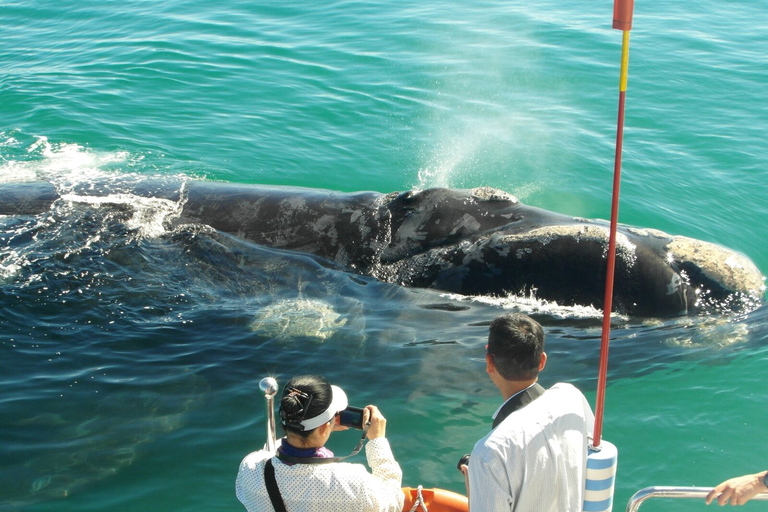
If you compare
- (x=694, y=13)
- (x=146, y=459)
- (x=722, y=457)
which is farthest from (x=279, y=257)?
(x=694, y=13)

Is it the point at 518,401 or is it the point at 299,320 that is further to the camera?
the point at 299,320

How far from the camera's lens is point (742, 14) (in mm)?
20203

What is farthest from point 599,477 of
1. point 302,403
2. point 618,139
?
point 618,139

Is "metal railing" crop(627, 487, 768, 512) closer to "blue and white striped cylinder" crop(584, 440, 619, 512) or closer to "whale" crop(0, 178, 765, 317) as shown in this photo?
→ "blue and white striped cylinder" crop(584, 440, 619, 512)

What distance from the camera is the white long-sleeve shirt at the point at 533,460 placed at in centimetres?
358

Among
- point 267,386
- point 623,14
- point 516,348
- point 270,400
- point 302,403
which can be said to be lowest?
point 270,400

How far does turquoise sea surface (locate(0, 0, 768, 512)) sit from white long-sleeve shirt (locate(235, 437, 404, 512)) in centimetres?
221

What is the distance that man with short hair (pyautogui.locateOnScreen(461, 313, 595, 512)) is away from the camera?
11.8 ft

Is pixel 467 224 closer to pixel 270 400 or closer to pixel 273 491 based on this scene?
pixel 270 400

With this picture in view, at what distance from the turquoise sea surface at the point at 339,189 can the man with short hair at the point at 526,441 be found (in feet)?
8.54

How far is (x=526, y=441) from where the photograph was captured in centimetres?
360

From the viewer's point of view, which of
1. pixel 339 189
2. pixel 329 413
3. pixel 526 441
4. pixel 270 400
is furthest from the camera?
pixel 339 189

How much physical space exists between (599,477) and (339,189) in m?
9.34

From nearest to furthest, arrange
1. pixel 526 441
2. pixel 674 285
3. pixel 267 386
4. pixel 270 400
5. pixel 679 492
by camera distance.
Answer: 1. pixel 526 441
2. pixel 679 492
3. pixel 267 386
4. pixel 270 400
5. pixel 674 285
